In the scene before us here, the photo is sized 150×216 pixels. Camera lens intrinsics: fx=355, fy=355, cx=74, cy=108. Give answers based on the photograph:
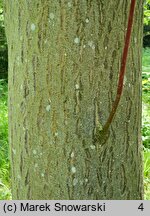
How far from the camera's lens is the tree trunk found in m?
1.36

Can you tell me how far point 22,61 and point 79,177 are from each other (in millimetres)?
523

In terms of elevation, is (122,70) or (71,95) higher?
(122,70)

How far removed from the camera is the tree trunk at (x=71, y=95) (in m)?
1.36

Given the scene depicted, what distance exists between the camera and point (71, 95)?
139 cm

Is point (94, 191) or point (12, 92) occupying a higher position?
point (12, 92)

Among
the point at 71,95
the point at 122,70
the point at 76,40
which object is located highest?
the point at 76,40

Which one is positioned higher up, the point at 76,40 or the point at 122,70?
the point at 76,40

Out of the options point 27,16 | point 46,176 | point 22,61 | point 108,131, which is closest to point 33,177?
point 46,176

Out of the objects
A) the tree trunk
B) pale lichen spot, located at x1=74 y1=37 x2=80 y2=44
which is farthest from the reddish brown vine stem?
pale lichen spot, located at x1=74 y1=37 x2=80 y2=44

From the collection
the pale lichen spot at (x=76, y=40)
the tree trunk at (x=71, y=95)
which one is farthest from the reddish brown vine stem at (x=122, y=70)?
the pale lichen spot at (x=76, y=40)

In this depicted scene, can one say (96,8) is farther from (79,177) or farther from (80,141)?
(79,177)

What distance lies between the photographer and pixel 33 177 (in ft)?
4.86

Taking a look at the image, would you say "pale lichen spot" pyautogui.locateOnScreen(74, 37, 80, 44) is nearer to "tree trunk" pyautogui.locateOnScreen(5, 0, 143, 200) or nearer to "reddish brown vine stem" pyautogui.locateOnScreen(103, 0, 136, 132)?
"tree trunk" pyautogui.locateOnScreen(5, 0, 143, 200)

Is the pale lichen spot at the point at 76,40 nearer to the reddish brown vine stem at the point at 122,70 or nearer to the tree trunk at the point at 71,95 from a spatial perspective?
the tree trunk at the point at 71,95
